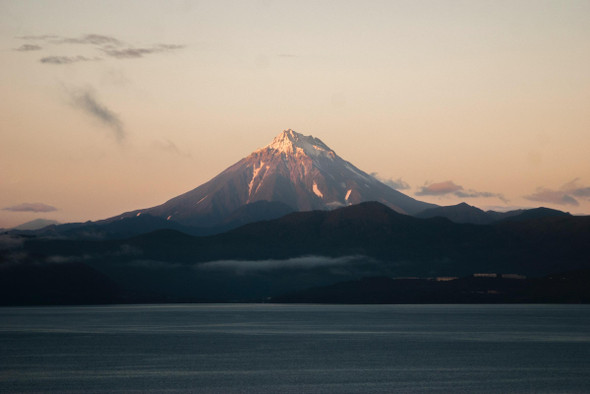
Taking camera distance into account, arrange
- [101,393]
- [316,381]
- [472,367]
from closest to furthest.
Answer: [101,393]
[316,381]
[472,367]

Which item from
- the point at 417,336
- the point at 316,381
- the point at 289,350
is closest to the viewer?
the point at 316,381

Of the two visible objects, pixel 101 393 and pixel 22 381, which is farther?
pixel 22 381

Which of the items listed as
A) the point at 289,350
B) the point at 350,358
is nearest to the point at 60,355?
the point at 289,350

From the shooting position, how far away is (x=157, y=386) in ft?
287

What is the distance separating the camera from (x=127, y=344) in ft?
504

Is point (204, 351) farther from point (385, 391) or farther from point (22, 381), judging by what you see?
point (385, 391)

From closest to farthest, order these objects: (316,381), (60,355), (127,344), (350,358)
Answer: (316,381) → (350,358) → (60,355) → (127,344)

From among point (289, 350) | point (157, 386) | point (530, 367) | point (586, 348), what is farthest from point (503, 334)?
point (157, 386)

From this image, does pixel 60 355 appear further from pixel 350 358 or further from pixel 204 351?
pixel 350 358

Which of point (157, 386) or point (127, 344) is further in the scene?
point (127, 344)

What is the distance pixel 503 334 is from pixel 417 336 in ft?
61.4

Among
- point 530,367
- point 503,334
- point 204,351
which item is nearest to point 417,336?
point 503,334

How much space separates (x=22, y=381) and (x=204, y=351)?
4512 centimetres

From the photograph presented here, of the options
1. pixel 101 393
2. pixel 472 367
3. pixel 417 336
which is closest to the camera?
pixel 101 393
